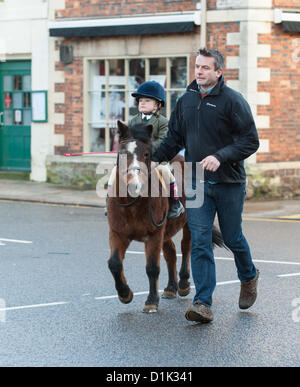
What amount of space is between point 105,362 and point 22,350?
27.2 inches

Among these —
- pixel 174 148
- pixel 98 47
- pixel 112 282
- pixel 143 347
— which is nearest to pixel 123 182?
pixel 174 148

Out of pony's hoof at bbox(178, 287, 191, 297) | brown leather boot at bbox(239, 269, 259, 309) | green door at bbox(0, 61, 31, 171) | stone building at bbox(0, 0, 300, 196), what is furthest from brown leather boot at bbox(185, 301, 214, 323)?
green door at bbox(0, 61, 31, 171)

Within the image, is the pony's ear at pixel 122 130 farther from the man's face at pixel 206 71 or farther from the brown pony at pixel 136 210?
the man's face at pixel 206 71

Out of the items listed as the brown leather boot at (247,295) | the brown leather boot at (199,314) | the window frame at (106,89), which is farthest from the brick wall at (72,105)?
the brown leather boot at (199,314)

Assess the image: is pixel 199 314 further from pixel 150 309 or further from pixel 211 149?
pixel 211 149

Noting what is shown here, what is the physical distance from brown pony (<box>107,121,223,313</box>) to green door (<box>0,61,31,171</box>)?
13772 millimetres

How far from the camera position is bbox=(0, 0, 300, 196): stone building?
675 inches

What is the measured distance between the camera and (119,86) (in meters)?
18.8

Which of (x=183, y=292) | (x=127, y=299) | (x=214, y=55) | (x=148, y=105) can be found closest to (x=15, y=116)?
(x=183, y=292)

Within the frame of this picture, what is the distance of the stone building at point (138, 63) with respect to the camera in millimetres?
17141

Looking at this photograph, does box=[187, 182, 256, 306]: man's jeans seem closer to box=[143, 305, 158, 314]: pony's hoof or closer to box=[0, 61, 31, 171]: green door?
box=[143, 305, 158, 314]: pony's hoof

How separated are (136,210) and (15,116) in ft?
47.8

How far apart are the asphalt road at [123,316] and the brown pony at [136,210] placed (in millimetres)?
411
